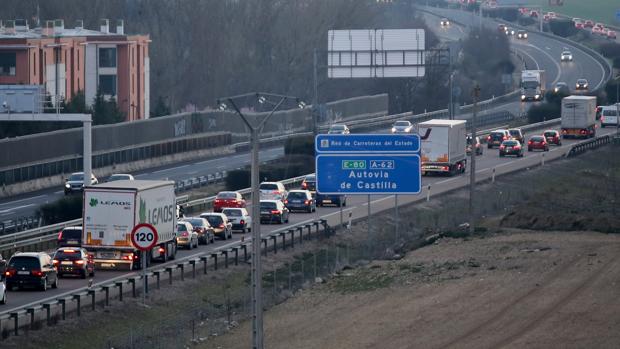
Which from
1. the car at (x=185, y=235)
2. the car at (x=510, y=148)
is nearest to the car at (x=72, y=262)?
the car at (x=185, y=235)

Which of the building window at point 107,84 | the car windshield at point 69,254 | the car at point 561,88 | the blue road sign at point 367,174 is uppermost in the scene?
the building window at point 107,84

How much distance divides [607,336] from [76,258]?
16058 mm

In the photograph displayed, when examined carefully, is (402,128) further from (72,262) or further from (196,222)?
(72,262)

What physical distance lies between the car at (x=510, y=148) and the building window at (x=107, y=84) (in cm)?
2599

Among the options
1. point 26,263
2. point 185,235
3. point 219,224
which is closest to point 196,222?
point 219,224

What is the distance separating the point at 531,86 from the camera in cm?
12519

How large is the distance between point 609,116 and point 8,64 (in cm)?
4973

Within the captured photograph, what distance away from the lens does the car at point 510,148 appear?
8625 cm

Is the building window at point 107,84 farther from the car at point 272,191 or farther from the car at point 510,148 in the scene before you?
the car at point 272,191

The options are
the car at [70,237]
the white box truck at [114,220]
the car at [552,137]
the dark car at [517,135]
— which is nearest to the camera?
the white box truck at [114,220]

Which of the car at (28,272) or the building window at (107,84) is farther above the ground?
the building window at (107,84)

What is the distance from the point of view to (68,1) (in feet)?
394

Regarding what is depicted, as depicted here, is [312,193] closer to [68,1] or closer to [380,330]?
[380,330]

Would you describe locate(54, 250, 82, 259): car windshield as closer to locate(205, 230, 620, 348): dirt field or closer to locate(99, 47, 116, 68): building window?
locate(205, 230, 620, 348): dirt field
